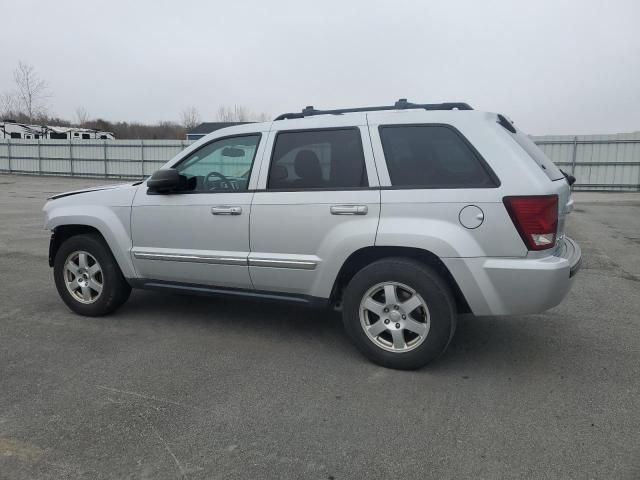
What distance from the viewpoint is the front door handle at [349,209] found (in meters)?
3.76

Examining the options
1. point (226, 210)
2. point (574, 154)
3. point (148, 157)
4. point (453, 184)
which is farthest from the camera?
point (148, 157)

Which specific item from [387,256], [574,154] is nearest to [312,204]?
[387,256]

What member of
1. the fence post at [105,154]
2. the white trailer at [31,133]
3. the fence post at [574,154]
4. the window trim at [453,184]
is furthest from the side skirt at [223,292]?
the white trailer at [31,133]

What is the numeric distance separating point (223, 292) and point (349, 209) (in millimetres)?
1380

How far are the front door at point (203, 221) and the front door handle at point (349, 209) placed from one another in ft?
2.44

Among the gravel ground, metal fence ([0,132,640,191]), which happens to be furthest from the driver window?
metal fence ([0,132,640,191])

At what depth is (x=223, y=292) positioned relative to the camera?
14.6ft

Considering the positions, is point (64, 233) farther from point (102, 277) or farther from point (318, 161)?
point (318, 161)

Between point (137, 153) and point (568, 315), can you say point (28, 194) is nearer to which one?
point (137, 153)

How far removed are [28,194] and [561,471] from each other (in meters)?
21.6

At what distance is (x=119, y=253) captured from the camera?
188 inches

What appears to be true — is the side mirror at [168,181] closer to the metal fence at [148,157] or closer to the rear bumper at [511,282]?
the rear bumper at [511,282]

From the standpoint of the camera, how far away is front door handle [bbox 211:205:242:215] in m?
4.19

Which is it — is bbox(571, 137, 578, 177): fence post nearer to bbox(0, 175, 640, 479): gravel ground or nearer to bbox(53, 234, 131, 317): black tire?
bbox(0, 175, 640, 479): gravel ground
